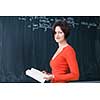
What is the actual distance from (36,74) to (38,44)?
35 cm

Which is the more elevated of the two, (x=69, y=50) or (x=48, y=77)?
(x=69, y=50)

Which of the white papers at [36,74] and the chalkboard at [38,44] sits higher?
the chalkboard at [38,44]

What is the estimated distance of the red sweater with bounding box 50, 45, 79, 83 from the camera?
132 inches

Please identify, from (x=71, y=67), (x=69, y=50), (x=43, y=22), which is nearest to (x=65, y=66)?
(x=71, y=67)

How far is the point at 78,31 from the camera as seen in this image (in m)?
3.41

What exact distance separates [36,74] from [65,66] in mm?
349

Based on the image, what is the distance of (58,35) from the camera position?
11.1 ft

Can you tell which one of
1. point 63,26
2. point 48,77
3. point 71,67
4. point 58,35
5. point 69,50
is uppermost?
point 63,26

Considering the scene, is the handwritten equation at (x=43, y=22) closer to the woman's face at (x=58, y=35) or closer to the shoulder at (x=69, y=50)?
the woman's face at (x=58, y=35)

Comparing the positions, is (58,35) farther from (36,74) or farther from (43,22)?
(36,74)

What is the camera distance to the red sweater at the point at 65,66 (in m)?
3.34

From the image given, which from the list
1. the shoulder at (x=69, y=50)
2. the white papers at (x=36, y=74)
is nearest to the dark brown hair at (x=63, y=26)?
the shoulder at (x=69, y=50)

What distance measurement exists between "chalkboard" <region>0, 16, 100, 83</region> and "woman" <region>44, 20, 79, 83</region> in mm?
51

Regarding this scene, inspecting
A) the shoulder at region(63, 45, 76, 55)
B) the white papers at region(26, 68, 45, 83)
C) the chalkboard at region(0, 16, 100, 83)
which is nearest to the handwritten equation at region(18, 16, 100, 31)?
the chalkboard at region(0, 16, 100, 83)
